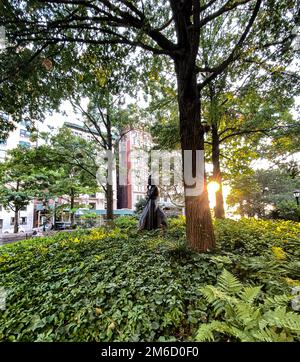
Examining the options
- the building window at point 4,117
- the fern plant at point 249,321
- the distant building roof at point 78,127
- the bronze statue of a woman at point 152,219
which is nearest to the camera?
the fern plant at point 249,321

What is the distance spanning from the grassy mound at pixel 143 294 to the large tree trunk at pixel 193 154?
35cm

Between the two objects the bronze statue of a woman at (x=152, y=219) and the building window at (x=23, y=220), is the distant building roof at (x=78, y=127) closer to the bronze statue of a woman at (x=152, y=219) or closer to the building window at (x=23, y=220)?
the bronze statue of a woman at (x=152, y=219)

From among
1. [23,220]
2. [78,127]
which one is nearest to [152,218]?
[78,127]

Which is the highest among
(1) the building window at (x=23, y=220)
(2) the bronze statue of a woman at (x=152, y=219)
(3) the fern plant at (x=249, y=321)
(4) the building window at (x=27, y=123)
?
(4) the building window at (x=27, y=123)

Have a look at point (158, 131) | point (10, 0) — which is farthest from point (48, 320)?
point (158, 131)

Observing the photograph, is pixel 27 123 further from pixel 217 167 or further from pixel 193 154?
pixel 217 167

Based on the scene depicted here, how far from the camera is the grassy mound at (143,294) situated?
6.13 feet

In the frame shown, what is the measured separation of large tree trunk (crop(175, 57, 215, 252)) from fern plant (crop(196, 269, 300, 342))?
4.61 ft

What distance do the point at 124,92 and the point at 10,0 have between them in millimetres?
2822

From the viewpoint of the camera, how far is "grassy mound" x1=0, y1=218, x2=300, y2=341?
187cm

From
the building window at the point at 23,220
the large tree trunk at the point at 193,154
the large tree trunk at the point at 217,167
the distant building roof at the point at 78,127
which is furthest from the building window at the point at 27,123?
the building window at the point at 23,220

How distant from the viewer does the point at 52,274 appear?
10.6 feet

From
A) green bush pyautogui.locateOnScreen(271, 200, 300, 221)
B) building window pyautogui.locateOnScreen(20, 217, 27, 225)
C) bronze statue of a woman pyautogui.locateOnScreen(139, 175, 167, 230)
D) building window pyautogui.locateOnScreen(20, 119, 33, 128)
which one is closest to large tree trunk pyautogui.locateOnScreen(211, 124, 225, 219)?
bronze statue of a woman pyautogui.locateOnScreen(139, 175, 167, 230)
